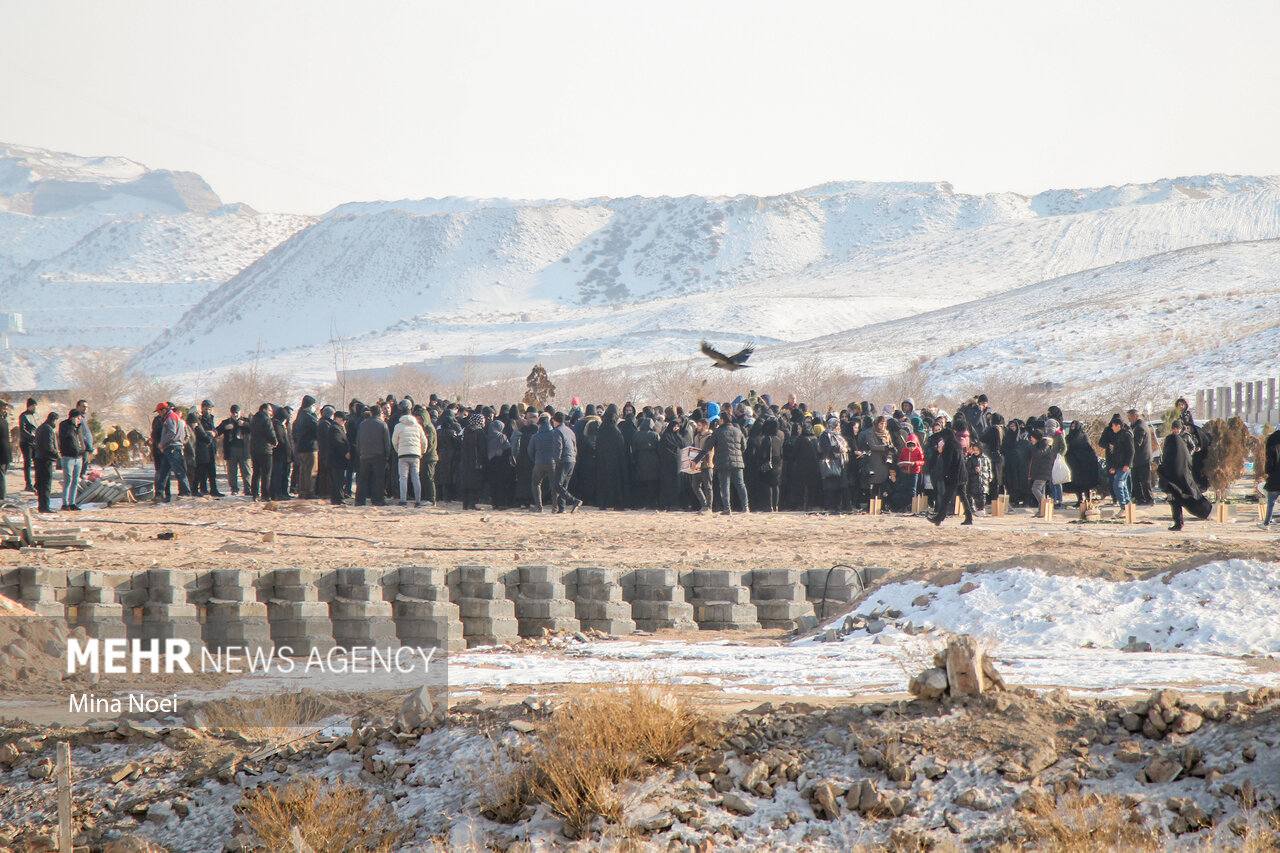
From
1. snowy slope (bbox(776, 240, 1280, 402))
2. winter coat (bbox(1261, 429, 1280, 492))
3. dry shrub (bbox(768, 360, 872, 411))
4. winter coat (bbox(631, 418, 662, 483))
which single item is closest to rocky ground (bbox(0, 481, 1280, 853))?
winter coat (bbox(1261, 429, 1280, 492))

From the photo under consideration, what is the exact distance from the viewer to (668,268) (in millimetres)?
138375

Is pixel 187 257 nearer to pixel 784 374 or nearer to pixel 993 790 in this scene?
pixel 784 374

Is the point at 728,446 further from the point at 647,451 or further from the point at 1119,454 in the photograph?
the point at 1119,454

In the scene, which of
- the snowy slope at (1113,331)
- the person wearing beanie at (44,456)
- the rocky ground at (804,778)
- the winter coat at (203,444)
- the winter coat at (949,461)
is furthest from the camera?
the snowy slope at (1113,331)

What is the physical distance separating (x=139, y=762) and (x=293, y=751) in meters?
0.98

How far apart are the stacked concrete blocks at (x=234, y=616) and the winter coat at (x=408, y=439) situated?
7010 millimetres

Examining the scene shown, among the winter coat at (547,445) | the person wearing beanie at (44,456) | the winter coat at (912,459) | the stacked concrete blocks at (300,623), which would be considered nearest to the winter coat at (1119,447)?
the winter coat at (912,459)

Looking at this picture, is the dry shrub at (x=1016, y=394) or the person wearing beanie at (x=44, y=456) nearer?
the person wearing beanie at (x=44, y=456)

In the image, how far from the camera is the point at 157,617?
33.4 ft

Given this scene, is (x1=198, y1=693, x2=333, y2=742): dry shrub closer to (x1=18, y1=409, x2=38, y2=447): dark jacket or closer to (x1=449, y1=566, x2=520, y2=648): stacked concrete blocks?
(x1=449, y1=566, x2=520, y2=648): stacked concrete blocks

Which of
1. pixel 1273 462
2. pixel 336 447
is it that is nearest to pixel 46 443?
pixel 336 447

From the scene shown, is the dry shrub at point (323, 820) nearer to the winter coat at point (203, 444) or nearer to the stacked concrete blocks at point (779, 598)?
the stacked concrete blocks at point (779, 598)

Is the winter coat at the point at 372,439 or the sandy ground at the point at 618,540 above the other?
the winter coat at the point at 372,439

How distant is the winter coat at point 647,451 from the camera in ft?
59.4
